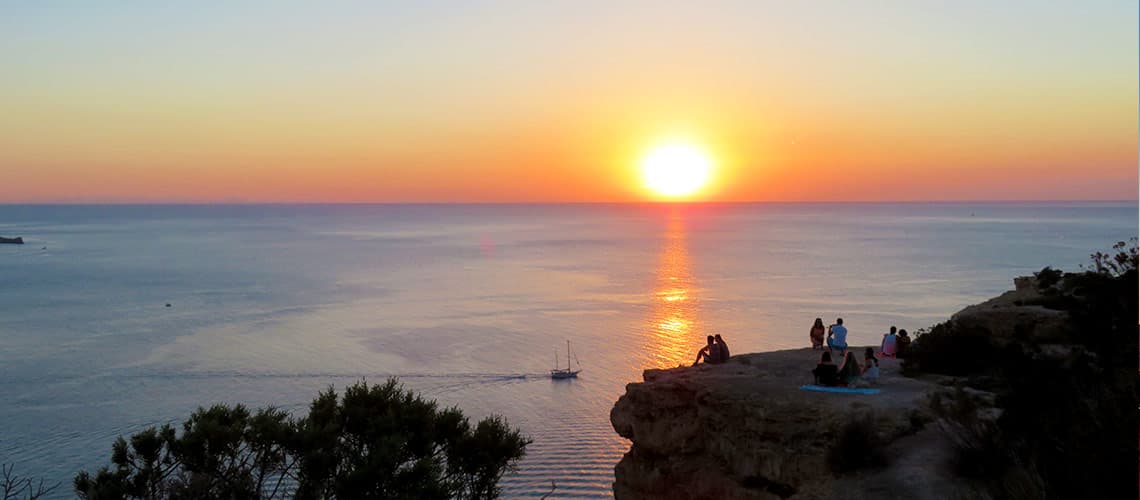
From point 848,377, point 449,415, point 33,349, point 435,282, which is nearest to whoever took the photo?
point 848,377

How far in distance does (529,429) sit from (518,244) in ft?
473

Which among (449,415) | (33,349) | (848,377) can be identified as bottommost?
(33,349)

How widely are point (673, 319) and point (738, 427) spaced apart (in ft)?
171

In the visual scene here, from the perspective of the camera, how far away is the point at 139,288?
94.7 meters

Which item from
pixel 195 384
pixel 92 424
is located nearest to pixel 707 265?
pixel 195 384

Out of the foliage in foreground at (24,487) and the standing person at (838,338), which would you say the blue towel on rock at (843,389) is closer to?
the standing person at (838,338)

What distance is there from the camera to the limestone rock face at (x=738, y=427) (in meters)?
16.7

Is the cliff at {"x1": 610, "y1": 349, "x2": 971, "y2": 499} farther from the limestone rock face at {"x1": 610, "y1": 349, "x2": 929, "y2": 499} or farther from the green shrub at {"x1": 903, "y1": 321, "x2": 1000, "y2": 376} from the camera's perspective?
the green shrub at {"x1": 903, "y1": 321, "x2": 1000, "y2": 376}

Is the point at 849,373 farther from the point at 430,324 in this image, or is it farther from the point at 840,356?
the point at 430,324

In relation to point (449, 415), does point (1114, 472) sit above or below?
above

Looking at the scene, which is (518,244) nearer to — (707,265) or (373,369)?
(707,265)

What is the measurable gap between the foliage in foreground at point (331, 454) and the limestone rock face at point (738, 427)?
10.7 ft

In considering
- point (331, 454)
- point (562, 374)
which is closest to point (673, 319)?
point (562, 374)

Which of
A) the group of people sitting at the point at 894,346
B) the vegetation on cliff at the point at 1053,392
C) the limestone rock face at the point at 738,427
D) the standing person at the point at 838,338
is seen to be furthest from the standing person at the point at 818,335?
the limestone rock face at the point at 738,427
